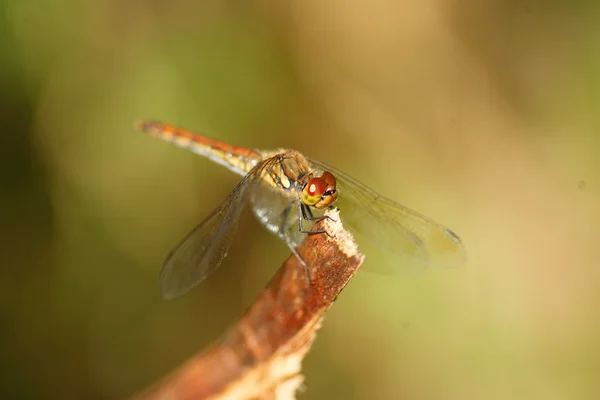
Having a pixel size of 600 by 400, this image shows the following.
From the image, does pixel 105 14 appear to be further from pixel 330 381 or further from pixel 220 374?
pixel 220 374

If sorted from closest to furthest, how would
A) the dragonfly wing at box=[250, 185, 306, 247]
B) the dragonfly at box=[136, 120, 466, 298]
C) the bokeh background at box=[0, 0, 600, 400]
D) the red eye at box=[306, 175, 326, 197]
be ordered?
the red eye at box=[306, 175, 326, 197]
the dragonfly at box=[136, 120, 466, 298]
the dragonfly wing at box=[250, 185, 306, 247]
the bokeh background at box=[0, 0, 600, 400]

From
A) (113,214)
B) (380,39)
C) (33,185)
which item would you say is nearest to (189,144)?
(113,214)

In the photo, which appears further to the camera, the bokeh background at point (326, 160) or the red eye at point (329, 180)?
the bokeh background at point (326, 160)

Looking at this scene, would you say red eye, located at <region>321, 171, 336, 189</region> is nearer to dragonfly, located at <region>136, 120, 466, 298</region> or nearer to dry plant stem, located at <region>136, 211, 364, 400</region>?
dragonfly, located at <region>136, 120, 466, 298</region>

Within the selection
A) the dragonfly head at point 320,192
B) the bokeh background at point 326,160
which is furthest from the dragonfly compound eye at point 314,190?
Result: the bokeh background at point 326,160

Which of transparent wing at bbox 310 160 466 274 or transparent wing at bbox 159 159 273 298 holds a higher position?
transparent wing at bbox 310 160 466 274

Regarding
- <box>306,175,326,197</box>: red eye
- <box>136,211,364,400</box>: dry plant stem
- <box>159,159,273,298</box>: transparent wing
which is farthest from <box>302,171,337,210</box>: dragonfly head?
<box>136,211,364,400</box>: dry plant stem

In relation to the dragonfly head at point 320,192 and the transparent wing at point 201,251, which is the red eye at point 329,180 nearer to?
the dragonfly head at point 320,192
